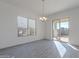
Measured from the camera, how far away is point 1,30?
5.38m

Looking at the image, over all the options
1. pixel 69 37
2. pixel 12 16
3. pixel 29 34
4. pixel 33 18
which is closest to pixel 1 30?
pixel 12 16

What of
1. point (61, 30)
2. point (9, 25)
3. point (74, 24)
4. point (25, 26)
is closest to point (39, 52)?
point (9, 25)

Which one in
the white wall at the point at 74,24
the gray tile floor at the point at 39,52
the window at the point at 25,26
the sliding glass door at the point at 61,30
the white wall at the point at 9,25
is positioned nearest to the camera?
the gray tile floor at the point at 39,52

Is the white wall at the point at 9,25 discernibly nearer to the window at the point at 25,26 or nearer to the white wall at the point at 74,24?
the window at the point at 25,26

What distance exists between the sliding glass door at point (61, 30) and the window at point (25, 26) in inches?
101

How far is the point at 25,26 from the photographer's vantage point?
7.63 m

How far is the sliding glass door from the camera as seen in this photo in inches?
318

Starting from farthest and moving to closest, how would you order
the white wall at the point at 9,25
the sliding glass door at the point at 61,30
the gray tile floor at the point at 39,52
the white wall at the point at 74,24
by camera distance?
the sliding glass door at the point at 61,30, the white wall at the point at 74,24, the white wall at the point at 9,25, the gray tile floor at the point at 39,52

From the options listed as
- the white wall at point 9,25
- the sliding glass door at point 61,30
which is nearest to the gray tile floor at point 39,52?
the white wall at point 9,25

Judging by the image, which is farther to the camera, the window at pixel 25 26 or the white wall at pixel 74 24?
the window at pixel 25 26

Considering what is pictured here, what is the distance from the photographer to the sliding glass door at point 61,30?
8083 mm

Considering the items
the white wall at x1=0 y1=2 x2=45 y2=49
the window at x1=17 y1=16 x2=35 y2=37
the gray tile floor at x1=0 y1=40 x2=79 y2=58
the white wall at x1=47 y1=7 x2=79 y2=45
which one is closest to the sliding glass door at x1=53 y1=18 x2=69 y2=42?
the white wall at x1=47 y1=7 x2=79 y2=45

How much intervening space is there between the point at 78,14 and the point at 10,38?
5.54 meters

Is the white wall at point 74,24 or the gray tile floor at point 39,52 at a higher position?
the white wall at point 74,24
